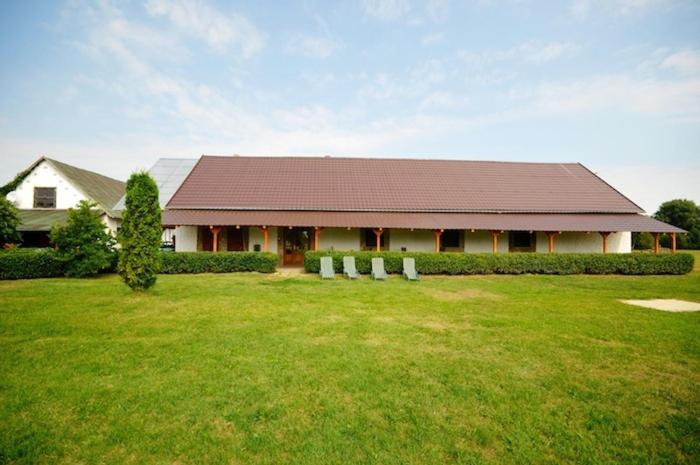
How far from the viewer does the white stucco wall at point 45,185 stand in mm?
22141

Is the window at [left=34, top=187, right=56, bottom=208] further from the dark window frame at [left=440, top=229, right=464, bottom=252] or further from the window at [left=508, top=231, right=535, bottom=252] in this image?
the window at [left=508, top=231, right=535, bottom=252]

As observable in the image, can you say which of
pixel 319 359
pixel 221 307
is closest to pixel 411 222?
pixel 221 307

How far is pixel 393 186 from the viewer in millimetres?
20938

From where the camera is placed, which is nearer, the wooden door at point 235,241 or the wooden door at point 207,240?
the wooden door at point 207,240

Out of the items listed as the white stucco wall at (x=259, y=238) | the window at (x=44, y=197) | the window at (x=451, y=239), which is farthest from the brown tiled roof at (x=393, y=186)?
the window at (x=44, y=197)

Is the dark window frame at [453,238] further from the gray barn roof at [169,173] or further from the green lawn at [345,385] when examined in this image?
the gray barn roof at [169,173]

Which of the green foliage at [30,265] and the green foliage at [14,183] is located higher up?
the green foliage at [14,183]

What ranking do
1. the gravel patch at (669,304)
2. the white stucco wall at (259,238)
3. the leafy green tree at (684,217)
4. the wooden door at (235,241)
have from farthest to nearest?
the leafy green tree at (684,217) → the wooden door at (235,241) → the white stucco wall at (259,238) → the gravel patch at (669,304)

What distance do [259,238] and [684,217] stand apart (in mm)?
47797

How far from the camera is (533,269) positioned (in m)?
→ 15.9

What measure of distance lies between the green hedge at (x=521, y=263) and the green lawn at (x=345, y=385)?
711 cm

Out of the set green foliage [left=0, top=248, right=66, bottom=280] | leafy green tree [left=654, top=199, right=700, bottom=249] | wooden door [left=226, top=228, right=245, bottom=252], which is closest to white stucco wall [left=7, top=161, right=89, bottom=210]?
green foliage [left=0, top=248, right=66, bottom=280]

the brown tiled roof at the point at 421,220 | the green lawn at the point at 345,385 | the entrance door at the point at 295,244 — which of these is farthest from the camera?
the entrance door at the point at 295,244

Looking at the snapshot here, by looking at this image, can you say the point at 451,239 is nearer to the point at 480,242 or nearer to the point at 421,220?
the point at 480,242
